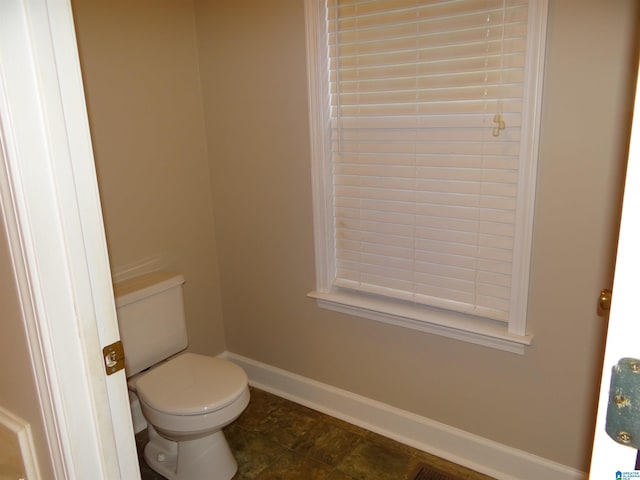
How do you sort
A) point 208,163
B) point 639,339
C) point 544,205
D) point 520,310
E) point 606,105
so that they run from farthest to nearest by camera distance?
point 208,163 < point 520,310 < point 544,205 < point 606,105 < point 639,339

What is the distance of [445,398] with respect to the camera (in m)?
2.21

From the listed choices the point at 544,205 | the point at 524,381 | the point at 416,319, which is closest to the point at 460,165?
the point at 544,205

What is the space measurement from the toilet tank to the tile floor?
0.48m

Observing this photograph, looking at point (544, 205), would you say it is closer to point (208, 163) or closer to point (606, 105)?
point (606, 105)

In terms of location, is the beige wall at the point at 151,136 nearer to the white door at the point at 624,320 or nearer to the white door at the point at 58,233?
the white door at the point at 58,233

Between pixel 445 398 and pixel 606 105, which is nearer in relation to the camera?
pixel 606 105

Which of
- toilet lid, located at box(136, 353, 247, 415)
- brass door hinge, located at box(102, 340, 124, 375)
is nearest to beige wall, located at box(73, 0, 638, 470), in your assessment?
toilet lid, located at box(136, 353, 247, 415)

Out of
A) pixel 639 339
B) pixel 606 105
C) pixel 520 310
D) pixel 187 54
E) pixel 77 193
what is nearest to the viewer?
pixel 639 339

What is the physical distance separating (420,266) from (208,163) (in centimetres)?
126

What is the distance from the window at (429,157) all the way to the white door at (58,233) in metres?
1.38

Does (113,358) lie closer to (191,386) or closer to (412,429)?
(191,386)

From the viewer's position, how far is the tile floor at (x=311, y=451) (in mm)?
2180

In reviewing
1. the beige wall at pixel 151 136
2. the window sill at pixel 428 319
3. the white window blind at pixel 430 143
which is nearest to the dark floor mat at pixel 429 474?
the window sill at pixel 428 319

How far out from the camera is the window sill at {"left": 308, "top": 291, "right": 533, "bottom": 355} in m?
1.97
